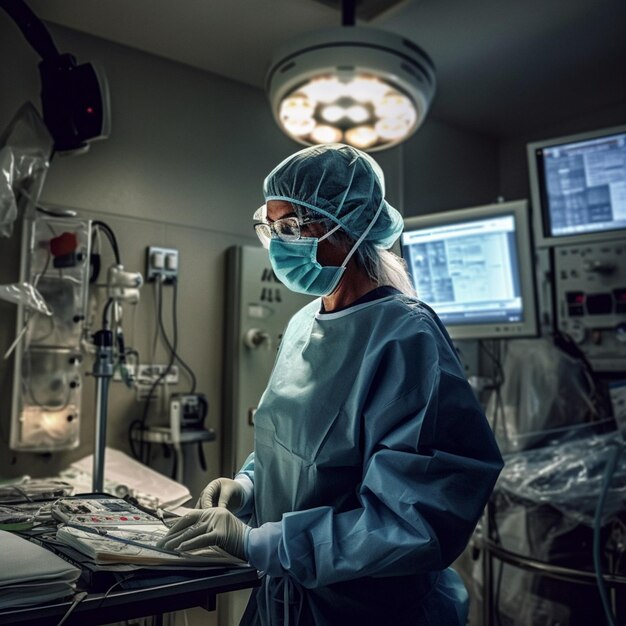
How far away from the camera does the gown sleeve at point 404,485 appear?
98 centimetres

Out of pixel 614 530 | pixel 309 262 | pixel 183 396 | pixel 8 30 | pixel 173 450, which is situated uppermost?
pixel 8 30

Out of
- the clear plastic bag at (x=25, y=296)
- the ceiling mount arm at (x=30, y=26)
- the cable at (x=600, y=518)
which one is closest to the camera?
the cable at (x=600, y=518)

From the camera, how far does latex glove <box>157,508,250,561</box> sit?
0.99 metres

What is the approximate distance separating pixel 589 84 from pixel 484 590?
2.39 m

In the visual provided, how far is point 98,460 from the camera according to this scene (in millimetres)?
1999

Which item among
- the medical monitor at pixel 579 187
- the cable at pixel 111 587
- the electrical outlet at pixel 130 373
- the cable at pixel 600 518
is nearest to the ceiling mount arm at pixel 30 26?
the electrical outlet at pixel 130 373

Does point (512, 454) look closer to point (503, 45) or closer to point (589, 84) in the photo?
point (503, 45)

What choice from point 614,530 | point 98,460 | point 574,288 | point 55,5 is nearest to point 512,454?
point 614,530

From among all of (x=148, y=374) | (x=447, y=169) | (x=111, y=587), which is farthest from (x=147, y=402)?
(x=447, y=169)

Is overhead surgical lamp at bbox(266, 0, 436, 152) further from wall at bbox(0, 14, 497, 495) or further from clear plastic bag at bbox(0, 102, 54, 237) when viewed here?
clear plastic bag at bbox(0, 102, 54, 237)

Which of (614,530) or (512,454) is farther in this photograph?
(512,454)

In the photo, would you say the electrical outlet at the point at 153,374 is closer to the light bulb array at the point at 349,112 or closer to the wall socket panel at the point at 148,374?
the wall socket panel at the point at 148,374

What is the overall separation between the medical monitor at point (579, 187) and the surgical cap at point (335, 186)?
1.31m

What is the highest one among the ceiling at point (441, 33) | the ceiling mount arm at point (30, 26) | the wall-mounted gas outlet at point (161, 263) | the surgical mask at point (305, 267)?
the ceiling at point (441, 33)
